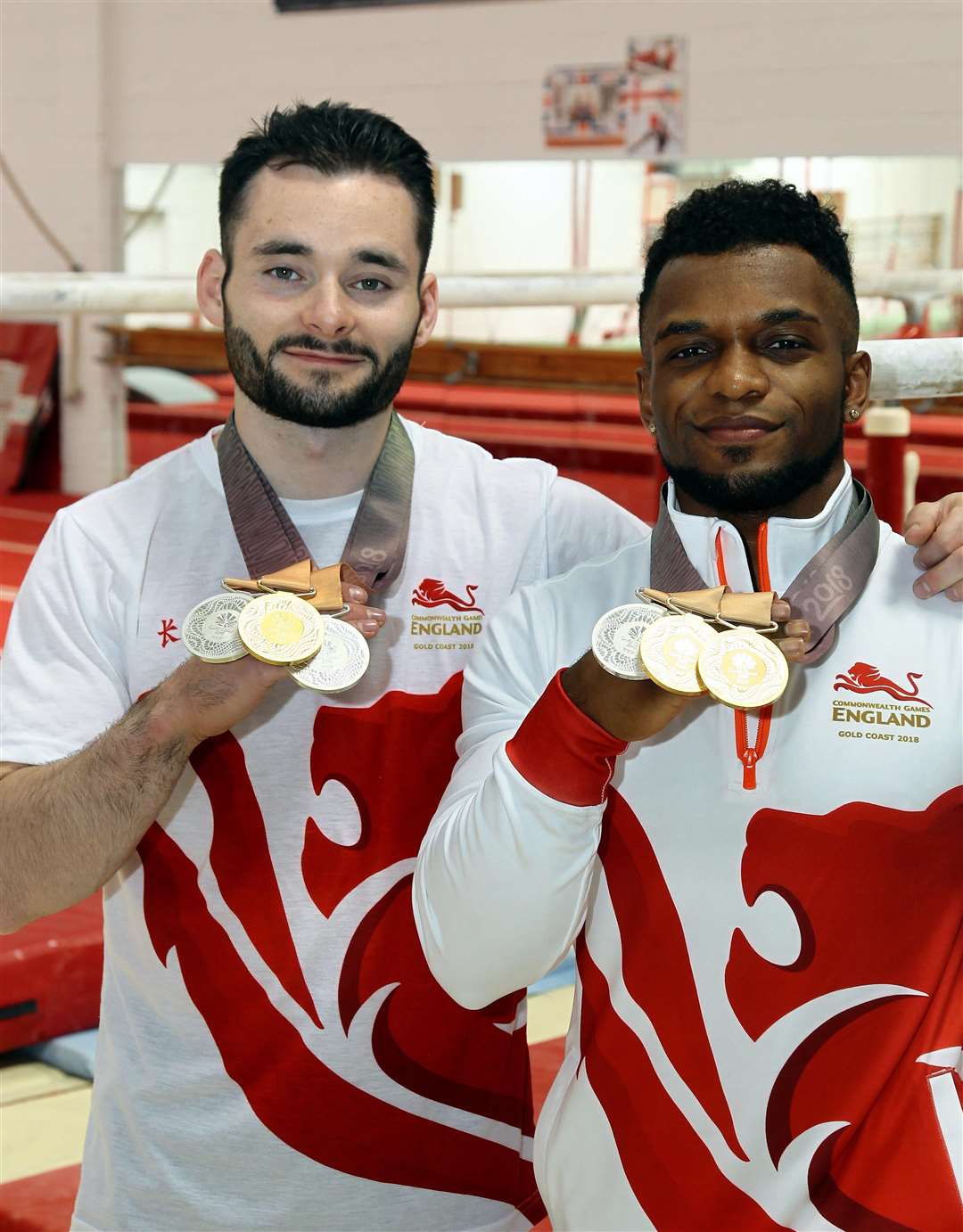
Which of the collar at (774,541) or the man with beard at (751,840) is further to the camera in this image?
the collar at (774,541)

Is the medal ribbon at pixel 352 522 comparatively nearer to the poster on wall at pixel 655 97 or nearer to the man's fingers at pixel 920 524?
the man's fingers at pixel 920 524

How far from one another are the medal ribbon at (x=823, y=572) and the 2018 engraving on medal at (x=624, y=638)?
171 millimetres

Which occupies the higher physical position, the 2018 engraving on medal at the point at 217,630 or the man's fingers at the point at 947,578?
the man's fingers at the point at 947,578

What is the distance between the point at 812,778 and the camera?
61.3 inches

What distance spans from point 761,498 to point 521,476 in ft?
1.71

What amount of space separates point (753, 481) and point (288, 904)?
834 mm

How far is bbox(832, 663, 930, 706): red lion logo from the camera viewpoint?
5.10 feet

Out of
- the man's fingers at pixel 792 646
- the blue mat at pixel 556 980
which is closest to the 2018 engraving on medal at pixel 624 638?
the man's fingers at pixel 792 646

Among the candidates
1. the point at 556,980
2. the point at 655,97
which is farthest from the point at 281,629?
the point at 655,97

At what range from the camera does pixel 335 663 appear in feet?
5.35

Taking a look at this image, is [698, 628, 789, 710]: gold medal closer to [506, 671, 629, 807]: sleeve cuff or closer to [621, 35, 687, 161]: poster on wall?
[506, 671, 629, 807]: sleeve cuff

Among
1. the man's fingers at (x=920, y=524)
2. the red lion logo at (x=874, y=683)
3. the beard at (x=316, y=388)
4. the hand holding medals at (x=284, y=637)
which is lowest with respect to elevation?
the red lion logo at (x=874, y=683)

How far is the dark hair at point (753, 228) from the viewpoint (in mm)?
1611

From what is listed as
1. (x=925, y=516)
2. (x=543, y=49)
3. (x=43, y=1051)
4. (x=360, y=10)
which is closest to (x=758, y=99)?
(x=543, y=49)
